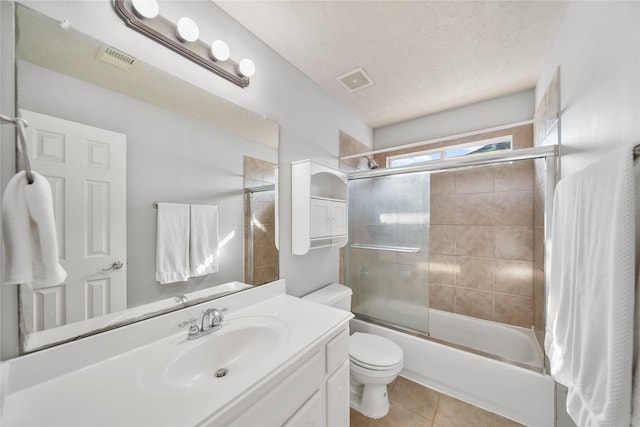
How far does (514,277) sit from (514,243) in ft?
1.05

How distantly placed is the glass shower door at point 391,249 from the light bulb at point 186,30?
1.64m

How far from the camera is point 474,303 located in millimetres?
2367

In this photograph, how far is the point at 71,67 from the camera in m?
0.81

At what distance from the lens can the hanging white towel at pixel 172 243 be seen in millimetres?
1021

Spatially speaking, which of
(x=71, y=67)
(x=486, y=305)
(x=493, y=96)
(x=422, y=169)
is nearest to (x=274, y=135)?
(x=71, y=67)

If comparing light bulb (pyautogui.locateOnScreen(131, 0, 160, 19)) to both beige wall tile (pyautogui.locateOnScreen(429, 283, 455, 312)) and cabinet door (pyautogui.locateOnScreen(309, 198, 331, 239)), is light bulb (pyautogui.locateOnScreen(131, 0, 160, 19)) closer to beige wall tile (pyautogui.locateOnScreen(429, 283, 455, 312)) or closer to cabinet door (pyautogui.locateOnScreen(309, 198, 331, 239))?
cabinet door (pyautogui.locateOnScreen(309, 198, 331, 239))

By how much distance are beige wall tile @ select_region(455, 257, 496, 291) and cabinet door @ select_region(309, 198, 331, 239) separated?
1595mm

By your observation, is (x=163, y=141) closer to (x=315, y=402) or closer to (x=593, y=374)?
(x=315, y=402)

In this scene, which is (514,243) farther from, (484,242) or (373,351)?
(373,351)

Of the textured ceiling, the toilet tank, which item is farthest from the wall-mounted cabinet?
the textured ceiling

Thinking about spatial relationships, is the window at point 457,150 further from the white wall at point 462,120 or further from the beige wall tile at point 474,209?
the beige wall tile at point 474,209

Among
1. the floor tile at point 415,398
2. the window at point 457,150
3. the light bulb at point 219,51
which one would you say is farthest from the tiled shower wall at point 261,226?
the window at point 457,150

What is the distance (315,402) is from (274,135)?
1457 millimetres

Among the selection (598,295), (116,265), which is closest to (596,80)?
(598,295)
